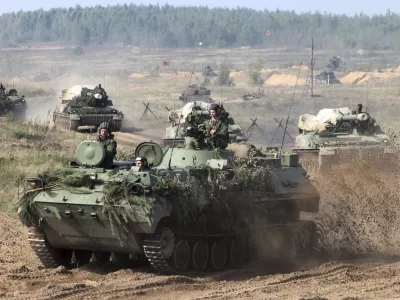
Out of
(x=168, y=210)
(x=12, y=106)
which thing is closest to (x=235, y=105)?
(x=12, y=106)

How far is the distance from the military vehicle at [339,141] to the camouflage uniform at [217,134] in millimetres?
10656

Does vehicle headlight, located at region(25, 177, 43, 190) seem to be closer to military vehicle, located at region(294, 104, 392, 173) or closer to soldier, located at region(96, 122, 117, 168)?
soldier, located at region(96, 122, 117, 168)

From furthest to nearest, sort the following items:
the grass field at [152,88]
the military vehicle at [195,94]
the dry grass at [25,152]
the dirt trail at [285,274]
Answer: the military vehicle at [195,94], the grass field at [152,88], the dry grass at [25,152], the dirt trail at [285,274]

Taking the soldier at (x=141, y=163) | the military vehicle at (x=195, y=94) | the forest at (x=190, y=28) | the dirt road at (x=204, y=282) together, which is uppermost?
the forest at (x=190, y=28)

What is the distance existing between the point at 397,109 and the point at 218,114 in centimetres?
3698

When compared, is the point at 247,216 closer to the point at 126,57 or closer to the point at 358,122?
the point at 358,122

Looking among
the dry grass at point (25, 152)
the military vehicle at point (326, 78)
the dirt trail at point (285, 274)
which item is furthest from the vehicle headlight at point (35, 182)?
the military vehicle at point (326, 78)

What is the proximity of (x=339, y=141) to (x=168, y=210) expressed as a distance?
46.1ft

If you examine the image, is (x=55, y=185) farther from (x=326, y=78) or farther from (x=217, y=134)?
(x=326, y=78)

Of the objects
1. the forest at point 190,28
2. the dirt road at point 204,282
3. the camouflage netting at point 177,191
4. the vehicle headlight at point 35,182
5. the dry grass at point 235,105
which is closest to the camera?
the dirt road at point 204,282

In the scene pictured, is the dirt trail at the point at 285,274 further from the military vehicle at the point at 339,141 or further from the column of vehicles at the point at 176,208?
the military vehicle at the point at 339,141

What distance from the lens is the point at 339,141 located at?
27203 millimetres

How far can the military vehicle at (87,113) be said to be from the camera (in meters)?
37.0

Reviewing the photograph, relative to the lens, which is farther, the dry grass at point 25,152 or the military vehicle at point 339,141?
the military vehicle at point 339,141
